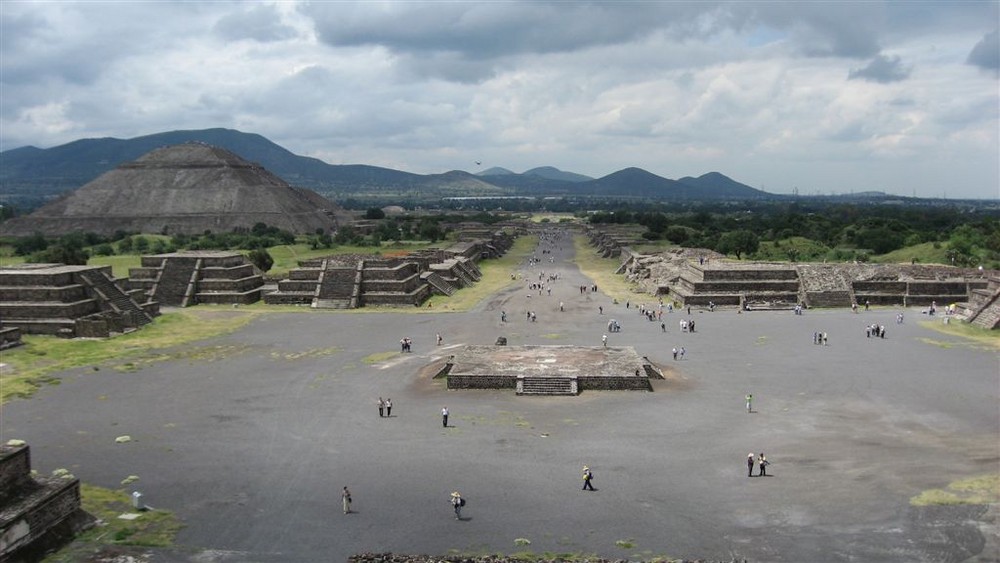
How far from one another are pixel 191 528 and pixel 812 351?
31.3 metres

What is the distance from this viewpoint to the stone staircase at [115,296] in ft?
149

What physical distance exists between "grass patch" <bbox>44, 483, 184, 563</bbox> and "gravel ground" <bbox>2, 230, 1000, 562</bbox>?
75 centimetres

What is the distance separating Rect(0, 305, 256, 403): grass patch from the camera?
32344 mm

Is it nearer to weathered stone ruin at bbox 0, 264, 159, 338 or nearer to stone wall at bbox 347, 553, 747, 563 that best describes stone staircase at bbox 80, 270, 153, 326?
weathered stone ruin at bbox 0, 264, 159, 338

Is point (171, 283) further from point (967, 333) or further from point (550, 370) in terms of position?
point (967, 333)

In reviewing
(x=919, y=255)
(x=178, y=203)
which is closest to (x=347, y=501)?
(x=919, y=255)

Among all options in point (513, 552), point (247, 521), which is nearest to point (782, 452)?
point (513, 552)

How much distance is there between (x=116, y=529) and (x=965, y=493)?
2169cm

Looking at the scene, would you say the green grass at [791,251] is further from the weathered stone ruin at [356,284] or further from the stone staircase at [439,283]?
the weathered stone ruin at [356,284]

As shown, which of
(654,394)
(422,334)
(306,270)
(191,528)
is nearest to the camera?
(191,528)

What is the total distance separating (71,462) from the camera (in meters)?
22.2

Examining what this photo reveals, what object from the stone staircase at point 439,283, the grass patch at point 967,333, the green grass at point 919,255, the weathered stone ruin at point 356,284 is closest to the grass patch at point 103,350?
the weathered stone ruin at point 356,284

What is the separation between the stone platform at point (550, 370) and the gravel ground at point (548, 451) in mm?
931

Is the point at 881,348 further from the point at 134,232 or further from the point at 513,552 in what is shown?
the point at 134,232
